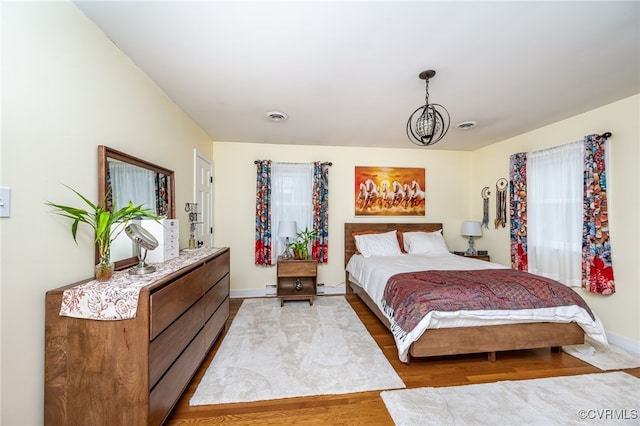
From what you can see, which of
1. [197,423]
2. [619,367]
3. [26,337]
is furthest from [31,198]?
[619,367]

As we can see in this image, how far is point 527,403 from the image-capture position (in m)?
1.72

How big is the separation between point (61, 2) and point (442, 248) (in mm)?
4439

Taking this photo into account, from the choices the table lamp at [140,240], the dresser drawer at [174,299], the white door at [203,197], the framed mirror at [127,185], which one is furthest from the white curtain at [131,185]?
the white door at [203,197]

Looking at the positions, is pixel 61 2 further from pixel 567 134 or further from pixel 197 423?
pixel 567 134

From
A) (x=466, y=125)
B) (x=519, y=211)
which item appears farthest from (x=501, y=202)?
(x=466, y=125)

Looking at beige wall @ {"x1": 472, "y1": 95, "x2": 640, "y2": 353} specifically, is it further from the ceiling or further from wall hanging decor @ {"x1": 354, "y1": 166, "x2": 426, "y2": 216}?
wall hanging decor @ {"x1": 354, "y1": 166, "x2": 426, "y2": 216}

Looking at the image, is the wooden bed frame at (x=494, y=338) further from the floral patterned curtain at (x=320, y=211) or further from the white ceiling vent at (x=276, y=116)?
the white ceiling vent at (x=276, y=116)

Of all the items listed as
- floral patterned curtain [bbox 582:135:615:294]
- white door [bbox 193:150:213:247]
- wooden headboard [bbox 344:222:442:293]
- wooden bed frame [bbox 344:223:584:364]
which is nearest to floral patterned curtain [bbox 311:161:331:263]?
wooden headboard [bbox 344:222:442:293]

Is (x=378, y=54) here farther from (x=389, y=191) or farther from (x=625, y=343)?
(x=625, y=343)

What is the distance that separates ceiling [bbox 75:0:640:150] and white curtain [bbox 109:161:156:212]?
818 millimetres

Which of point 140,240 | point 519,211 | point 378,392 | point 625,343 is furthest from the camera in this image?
point 519,211

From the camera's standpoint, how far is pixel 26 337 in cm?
114

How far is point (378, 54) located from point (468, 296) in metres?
2.05

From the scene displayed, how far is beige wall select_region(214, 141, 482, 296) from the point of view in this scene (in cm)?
404
